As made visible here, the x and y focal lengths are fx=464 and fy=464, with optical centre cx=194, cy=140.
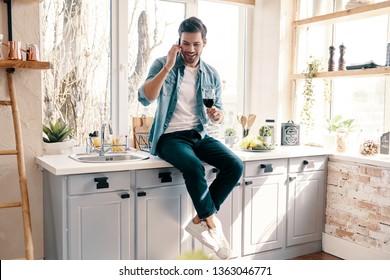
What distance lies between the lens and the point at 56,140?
306cm

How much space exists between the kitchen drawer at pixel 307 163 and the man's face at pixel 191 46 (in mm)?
1057

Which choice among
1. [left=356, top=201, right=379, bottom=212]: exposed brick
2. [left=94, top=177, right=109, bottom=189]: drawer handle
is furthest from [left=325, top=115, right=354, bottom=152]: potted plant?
[left=94, top=177, right=109, bottom=189]: drawer handle

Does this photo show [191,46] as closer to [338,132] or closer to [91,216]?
[91,216]

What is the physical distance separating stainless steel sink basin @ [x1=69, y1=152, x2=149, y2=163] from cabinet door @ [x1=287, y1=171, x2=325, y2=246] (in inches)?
46.2

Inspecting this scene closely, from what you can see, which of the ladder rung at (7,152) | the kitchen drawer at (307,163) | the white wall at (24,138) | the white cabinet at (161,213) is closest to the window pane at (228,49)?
the kitchen drawer at (307,163)

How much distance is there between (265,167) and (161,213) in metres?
0.86

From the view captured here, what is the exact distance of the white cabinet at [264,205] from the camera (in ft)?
10.7

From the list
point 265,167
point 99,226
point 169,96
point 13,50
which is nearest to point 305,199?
point 265,167

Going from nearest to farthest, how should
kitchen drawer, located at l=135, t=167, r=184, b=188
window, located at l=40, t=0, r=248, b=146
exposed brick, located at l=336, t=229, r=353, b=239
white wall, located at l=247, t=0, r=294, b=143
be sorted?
kitchen drawer, located at l=135, t=167, r=184, b=188
window, located at l=40, t=0, r=248, b=146
exposed brick, located at l=336, t=229, r=353, b=239
white wall, located at l=247, t=0, r=294, b=143

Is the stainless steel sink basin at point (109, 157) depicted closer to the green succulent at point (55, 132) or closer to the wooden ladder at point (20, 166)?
the green succulent at point (55, 132)

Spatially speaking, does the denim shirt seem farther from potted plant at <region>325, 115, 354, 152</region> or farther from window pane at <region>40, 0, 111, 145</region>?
potted plant at <region>325, 115, 354, 152</region>

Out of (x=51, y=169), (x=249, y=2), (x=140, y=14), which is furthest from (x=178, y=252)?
(x=249, y=2)

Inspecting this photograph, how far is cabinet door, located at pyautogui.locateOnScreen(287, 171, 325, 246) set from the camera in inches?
137
